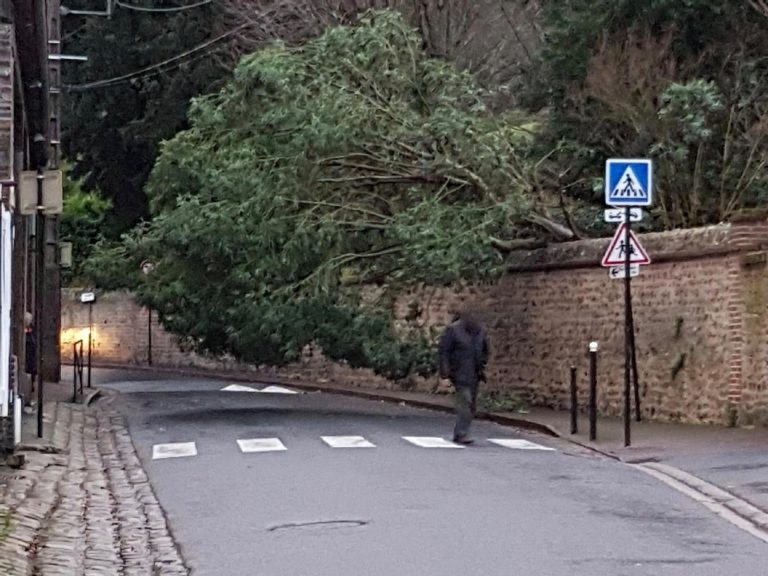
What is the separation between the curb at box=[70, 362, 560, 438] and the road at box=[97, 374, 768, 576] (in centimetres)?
207

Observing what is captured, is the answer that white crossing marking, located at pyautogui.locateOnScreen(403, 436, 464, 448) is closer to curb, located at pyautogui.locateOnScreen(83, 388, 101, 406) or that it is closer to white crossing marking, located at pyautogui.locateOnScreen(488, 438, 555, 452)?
white crossing marking, located at pyautogui.locateOnScreen(488, 438, 555, 452)

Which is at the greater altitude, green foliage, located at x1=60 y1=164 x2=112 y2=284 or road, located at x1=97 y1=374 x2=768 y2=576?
green foliage, located at x1=60 y1=164 x2=112 y2=284

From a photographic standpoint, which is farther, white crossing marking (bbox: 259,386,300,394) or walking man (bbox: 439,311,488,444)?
white crossing marking (bbox: 259,386,300,394)

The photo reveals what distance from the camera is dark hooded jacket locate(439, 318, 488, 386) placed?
703 inches

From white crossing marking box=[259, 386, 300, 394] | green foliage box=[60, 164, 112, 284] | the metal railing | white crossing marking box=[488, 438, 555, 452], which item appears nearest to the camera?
white crossing marking box=[488, 438, 555, 452]

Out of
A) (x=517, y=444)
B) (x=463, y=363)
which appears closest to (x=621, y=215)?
(x=463, y=363)

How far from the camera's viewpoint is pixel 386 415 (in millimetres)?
23391

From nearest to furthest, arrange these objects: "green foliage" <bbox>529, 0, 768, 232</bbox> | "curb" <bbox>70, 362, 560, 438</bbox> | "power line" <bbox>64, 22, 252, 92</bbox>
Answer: "curb" <bbox>70, 362, 560, 438</bbox>
"green foliage" <bbox>529, 0, 768, 232</bbox>
"power line" <bbox>64, 22, 252, 92</bbox>

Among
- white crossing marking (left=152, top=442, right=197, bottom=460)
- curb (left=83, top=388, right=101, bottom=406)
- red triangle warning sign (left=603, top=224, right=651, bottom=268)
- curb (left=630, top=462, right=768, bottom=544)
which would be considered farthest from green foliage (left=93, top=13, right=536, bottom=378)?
curb (left=630, top=462, right=768, bottom=544)

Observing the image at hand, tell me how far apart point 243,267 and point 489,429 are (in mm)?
6026

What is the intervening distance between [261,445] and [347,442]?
1058 millimetres

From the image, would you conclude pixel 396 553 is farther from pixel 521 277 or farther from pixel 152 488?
pixel 521 277

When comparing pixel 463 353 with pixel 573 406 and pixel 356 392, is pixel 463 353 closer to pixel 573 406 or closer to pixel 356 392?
pixel 573 406

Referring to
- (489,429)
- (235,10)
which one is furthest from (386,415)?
(235,10)
